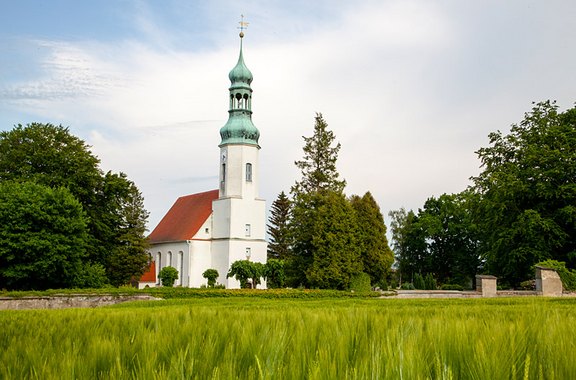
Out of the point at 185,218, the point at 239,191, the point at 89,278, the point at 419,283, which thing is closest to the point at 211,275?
the point at 239,191

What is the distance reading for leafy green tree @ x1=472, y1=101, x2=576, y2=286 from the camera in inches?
1492

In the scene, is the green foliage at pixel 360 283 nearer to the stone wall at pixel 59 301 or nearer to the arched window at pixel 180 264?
the stone wall at pixel 59 301

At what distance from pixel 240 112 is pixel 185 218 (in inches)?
629

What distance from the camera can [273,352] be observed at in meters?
2.08

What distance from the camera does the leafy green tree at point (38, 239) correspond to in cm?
3256

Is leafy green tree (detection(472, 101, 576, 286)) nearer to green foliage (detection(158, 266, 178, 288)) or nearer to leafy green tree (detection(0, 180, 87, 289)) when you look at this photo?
leafy green tree (detection(0, 180, 87, 289))

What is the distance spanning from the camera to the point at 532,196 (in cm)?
3966

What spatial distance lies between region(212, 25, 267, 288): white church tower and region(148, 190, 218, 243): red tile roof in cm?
249

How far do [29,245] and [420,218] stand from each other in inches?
2119

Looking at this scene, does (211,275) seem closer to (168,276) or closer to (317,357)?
(168,276)

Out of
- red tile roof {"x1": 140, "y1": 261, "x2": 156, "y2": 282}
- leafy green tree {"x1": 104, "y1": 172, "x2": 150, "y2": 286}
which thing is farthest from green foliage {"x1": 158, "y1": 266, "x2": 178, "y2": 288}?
red tile roof {"x1": 140, "y1": 261, "x2": 156, "y2": 282}

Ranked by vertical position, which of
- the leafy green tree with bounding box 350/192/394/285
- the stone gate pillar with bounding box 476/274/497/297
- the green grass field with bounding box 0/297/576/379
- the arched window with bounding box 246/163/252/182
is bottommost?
the stone gate pillar with bounding box 476/274/497/297

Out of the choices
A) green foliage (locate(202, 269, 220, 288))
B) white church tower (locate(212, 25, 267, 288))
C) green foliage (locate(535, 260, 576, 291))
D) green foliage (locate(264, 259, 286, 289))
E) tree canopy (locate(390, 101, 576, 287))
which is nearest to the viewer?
green foliage (locate(535, 260, 576, 291))

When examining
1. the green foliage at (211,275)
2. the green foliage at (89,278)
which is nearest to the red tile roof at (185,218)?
the green foliage at (211,275)
